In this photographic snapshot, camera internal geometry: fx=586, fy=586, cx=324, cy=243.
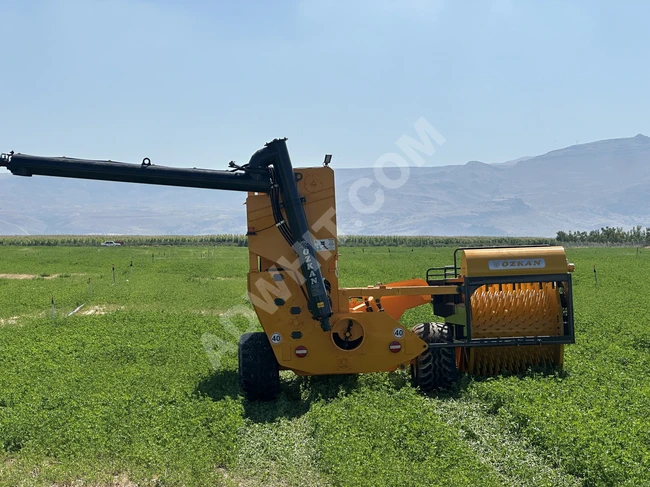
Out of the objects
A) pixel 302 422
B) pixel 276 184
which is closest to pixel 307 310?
pixel 302 422

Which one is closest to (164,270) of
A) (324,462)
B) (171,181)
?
(171,181)

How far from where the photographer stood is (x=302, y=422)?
8.96 m

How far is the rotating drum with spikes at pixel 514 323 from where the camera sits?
1141cm

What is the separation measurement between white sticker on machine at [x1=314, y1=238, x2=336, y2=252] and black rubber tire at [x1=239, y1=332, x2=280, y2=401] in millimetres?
2019

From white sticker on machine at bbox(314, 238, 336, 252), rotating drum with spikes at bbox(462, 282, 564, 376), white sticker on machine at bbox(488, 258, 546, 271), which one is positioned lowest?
rotating drum with spikes at bbox(462, 282, 564, 376)

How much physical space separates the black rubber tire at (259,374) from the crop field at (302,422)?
23 cm

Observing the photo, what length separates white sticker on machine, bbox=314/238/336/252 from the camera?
34.1 feet

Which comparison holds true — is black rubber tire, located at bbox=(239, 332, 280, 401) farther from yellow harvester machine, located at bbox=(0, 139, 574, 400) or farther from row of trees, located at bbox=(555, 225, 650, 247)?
row of trees, located at bbox=(555, 225, 650, 247)

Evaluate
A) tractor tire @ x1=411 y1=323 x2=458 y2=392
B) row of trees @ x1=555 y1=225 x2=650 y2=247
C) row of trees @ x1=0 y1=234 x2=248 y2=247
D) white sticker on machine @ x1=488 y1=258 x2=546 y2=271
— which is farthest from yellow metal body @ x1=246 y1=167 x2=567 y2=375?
row of trees @ x1=555 y1=225 x2=650 y2=247

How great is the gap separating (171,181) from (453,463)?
612 cm

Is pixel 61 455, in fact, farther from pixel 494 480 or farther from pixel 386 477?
pixel 494 480

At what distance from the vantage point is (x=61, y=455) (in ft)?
25.0

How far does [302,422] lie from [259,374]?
152cm

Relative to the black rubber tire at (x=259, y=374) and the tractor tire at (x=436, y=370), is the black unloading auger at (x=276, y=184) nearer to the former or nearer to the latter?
the black rubber tire at (x=259, y=374)
